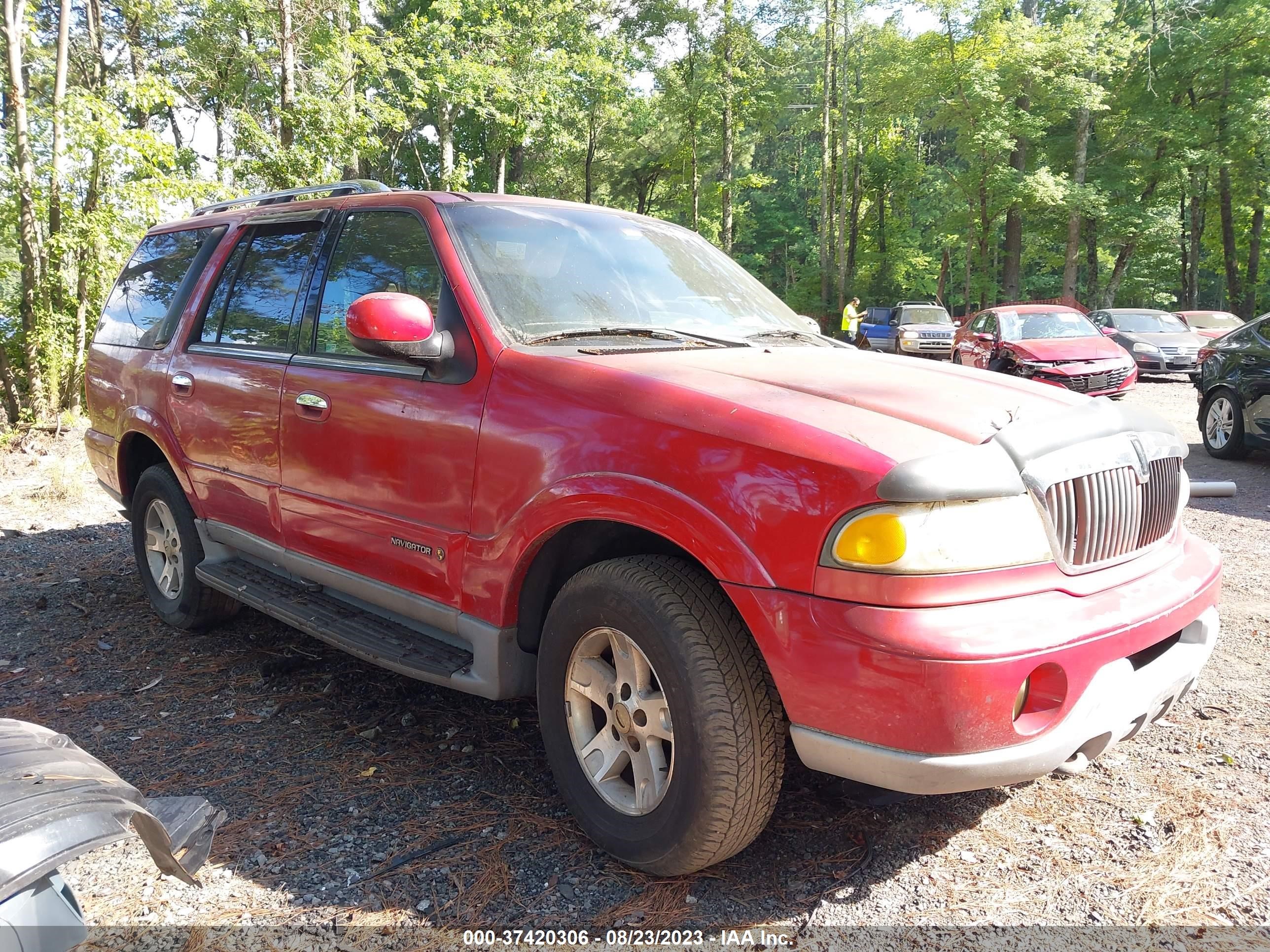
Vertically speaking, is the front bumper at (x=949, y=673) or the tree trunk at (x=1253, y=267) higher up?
the tree trunk at (x=1253, y=267)

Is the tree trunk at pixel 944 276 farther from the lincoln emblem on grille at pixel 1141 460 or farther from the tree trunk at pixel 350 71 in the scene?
the lincoln emblem on grille at pixel 1141 460

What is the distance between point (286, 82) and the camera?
14.6 meters

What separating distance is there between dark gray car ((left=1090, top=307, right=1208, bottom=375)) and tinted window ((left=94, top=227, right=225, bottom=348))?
18467mm

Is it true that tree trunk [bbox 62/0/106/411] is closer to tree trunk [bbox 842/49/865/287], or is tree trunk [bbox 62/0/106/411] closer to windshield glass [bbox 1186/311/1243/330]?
windshield glass [bbox 1186/311/1243/330]

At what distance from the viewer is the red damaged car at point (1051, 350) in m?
13.2

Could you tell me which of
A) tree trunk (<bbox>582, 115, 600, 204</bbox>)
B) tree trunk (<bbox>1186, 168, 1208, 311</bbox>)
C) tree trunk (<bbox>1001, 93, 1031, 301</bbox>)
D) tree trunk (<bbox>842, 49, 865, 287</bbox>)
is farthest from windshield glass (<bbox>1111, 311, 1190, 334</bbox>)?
tree trunk (<bbox>582, 115, 600, 204</bbox>)

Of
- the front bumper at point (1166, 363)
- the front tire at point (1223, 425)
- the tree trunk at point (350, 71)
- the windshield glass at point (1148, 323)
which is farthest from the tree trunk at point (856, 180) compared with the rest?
the front tire at point (1223, 425)

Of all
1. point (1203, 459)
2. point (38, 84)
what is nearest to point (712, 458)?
point (1203, 459)

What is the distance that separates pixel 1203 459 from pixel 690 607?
942 centimetres

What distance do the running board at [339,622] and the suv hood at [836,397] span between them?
3.51ft

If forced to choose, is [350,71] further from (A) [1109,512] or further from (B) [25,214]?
(A) [1109,512]

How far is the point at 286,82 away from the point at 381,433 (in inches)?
551

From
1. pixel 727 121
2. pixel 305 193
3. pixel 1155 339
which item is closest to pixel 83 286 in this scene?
pixel 305 193

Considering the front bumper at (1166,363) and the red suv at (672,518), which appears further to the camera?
the front bumper at (1166,363)
